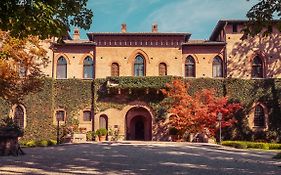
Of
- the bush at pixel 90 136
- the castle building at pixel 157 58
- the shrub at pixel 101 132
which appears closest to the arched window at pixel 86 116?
the castle building at pixel 157 58

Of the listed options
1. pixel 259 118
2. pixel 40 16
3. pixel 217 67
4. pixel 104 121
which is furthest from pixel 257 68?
pixel 40 16

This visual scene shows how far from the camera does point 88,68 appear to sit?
1448 inches

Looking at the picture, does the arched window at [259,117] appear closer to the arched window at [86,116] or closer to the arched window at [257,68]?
the arched window at [257,68]

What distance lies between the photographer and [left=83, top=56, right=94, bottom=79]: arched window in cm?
3672

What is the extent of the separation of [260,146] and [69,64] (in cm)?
2045

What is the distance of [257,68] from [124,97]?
46.6 ft

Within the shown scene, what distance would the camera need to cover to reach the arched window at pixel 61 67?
36.7 metres

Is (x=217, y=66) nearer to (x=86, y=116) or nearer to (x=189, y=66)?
(x=189, y=66)

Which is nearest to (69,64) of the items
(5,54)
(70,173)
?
(5,54)

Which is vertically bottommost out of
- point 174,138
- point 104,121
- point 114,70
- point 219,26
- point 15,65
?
point 174,138

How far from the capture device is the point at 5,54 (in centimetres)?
1834

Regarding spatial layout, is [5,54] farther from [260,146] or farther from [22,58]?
[260,146]

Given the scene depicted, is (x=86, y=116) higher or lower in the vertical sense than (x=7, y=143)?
higher

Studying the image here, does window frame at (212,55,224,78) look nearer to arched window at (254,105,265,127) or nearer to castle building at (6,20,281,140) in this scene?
castle building at (6,20,281,140)
